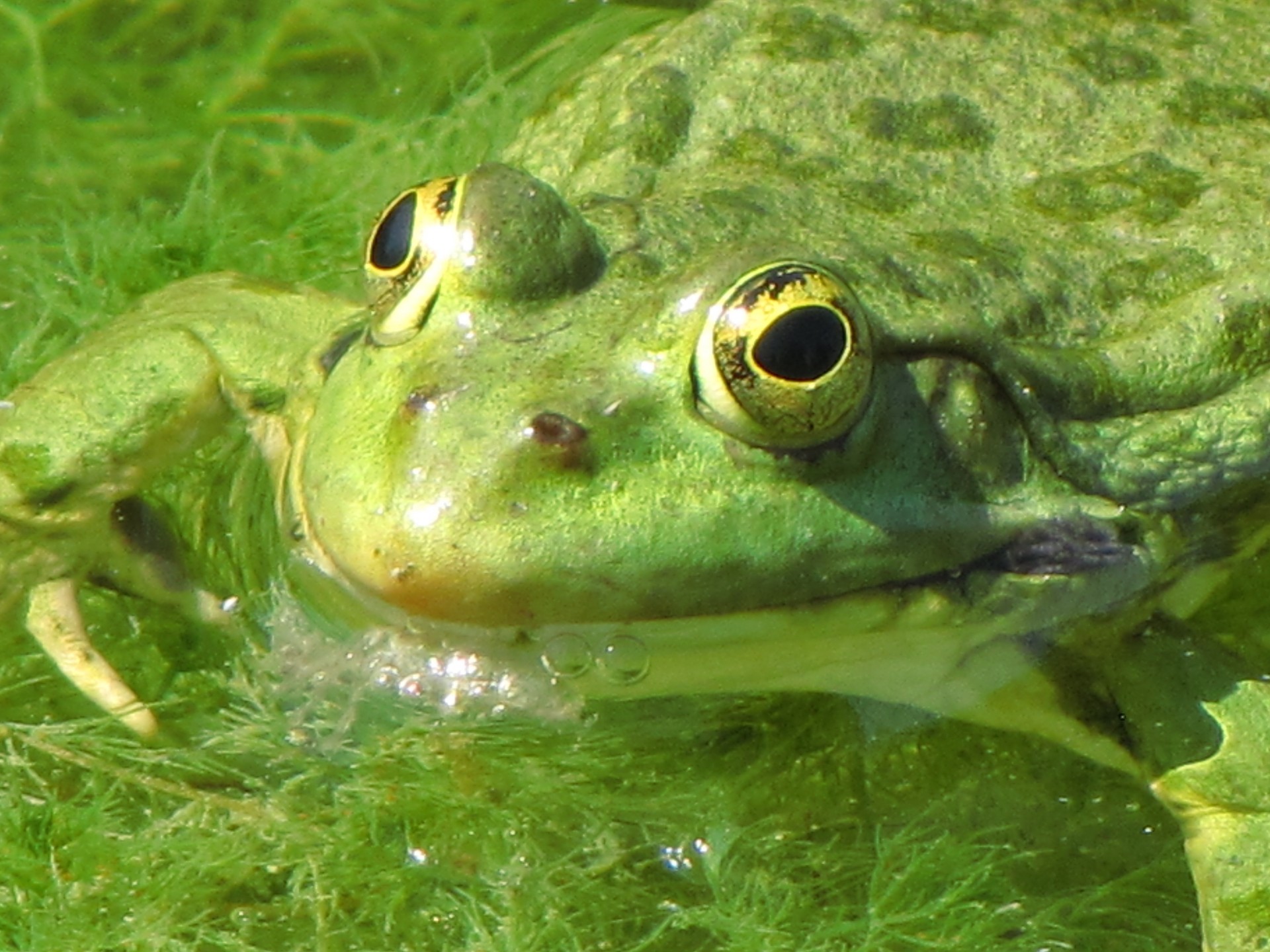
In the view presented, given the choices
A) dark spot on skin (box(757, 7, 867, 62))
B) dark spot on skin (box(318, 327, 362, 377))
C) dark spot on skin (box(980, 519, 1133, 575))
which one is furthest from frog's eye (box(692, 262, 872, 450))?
dark spot on skin (box(757, 7, 867, 62))

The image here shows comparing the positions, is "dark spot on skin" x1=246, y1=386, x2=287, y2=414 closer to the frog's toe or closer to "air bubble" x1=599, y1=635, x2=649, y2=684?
the frog's toe

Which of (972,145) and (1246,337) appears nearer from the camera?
(1246,337)

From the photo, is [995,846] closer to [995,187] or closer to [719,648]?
[719,648]

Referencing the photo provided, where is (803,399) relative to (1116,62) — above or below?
above

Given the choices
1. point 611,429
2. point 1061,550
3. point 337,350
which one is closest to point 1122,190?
point 1061,550

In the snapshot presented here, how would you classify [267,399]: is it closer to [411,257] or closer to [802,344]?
[411,257]

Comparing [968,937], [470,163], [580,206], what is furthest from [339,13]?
[968,937]
